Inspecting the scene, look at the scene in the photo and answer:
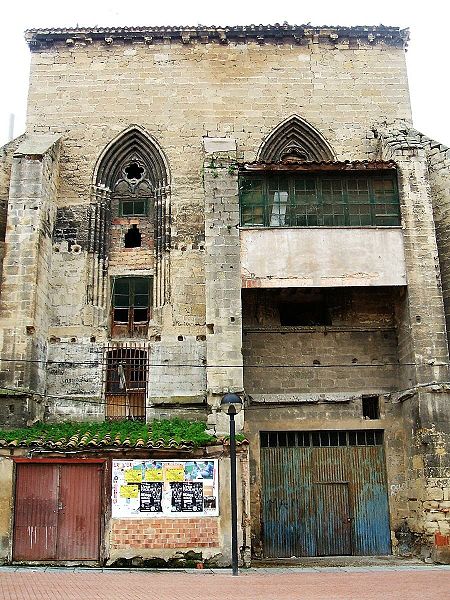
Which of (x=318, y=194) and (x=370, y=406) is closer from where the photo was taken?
(x=318, y=194)

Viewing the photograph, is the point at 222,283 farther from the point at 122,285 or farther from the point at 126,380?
the point at 126,380

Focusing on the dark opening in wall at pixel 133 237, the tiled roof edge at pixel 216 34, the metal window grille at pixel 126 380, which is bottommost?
the metal window grille at pixel 126 380

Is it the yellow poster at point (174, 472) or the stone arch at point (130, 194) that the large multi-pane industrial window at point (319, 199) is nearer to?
the stone arch at point (130, 194)

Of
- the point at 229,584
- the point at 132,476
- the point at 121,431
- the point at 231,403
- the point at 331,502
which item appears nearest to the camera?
the point at 229,584

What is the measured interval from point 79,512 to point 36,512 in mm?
976

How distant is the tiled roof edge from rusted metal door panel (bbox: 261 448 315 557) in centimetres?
1374

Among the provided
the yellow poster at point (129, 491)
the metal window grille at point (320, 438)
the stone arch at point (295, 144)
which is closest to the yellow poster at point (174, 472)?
the yellow poster at point (129, 491)

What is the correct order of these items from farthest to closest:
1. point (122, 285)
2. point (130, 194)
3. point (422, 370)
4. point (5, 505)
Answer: point (130, 194) → point (122, 285) → point (422, 370) → point (5, 505)

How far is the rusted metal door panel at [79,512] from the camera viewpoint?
1583 centimetres

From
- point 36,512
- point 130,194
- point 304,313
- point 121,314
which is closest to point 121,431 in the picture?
point 36,512

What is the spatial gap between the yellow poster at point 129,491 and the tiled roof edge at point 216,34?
14993 millimetres

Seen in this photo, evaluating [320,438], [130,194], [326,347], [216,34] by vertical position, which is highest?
[216,34]

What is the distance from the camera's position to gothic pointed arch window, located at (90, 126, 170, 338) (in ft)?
70.3

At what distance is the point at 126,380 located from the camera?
A: 20.5 meters
